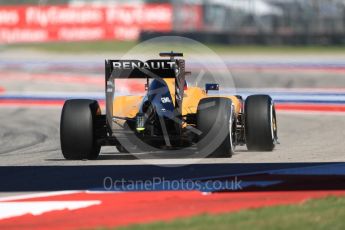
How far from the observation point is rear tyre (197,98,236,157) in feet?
34.5

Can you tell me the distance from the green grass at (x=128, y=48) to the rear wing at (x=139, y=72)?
28.9 m

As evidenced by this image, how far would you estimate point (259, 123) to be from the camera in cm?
1128

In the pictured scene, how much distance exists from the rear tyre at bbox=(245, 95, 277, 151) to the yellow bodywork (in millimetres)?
389

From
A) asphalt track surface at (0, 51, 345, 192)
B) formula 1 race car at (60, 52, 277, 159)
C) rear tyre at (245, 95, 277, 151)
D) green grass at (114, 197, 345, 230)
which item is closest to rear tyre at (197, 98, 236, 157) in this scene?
formula 1 race car at (60, 52, 277, 159)

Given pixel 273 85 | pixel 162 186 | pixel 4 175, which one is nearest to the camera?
pixel 162 186

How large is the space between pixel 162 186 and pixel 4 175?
2.04 metres

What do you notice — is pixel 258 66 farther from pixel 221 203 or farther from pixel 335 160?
pixel 221 203

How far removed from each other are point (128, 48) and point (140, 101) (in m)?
34.8

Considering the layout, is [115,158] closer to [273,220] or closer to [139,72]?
[139,72]

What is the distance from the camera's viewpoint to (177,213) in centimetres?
727

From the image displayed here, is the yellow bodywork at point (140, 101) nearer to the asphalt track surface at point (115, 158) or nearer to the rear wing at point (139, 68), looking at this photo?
the rear wing at point (139, 68)

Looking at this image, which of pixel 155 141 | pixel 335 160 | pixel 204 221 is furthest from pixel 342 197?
pixel 155 141

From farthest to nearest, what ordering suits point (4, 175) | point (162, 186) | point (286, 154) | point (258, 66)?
point (258, 66) < point (286, 154) < point (4, 175) < point (162, 186)

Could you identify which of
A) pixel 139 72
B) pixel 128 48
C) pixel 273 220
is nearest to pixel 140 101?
pixel 139 72
